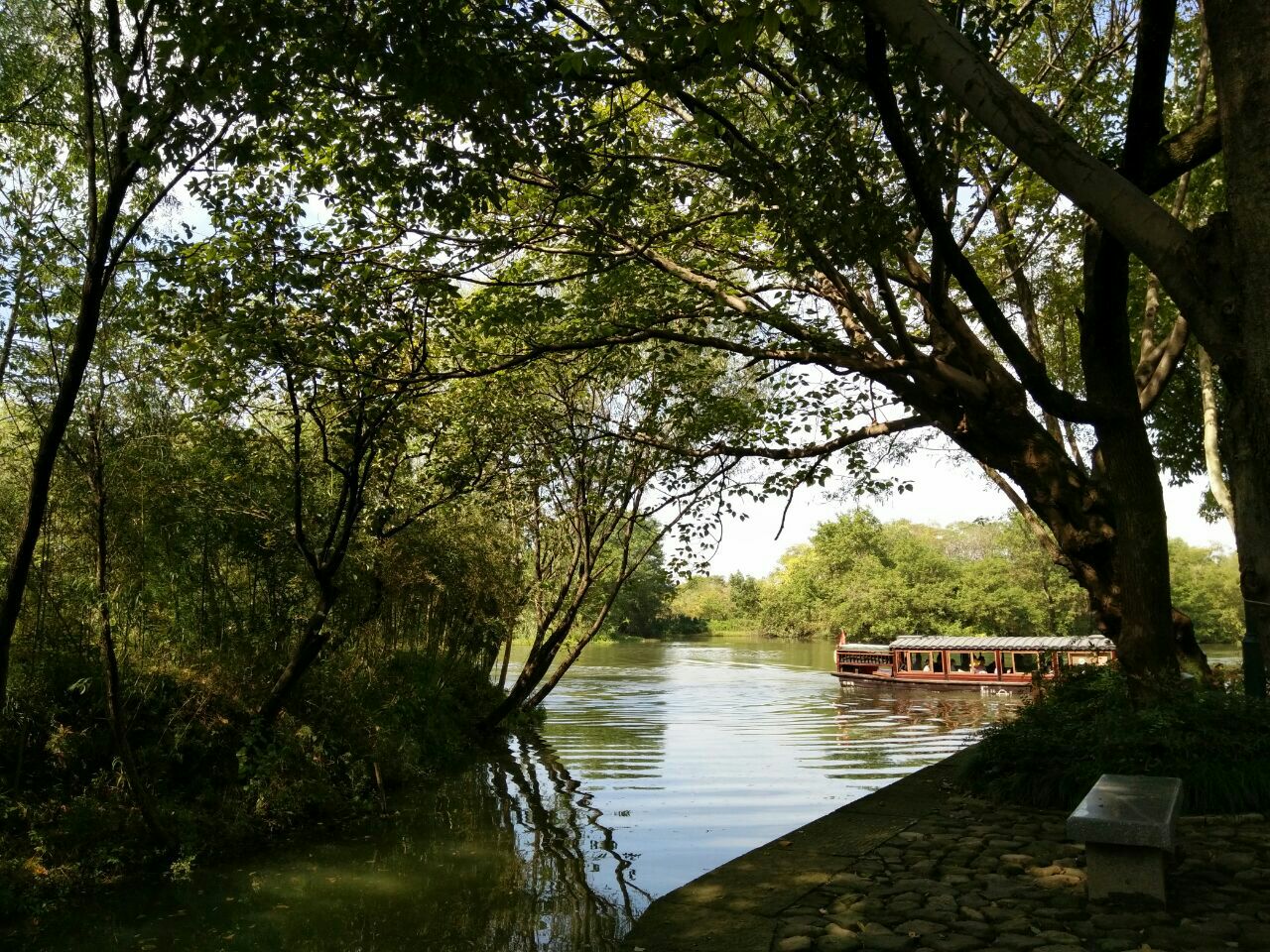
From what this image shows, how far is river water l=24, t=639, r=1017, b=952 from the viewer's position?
250 inches

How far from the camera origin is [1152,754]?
6.68 metres

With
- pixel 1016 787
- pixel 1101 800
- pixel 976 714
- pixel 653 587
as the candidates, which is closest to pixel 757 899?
pixel 1101 800

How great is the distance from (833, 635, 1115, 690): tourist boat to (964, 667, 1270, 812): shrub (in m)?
17.8

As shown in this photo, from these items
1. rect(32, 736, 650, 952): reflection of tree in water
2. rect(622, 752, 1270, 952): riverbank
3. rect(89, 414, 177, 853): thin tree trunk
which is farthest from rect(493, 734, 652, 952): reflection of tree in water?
rect(89, 414, 177, 853): thin tree trunk

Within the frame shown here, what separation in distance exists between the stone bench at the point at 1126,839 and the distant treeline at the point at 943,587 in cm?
3539

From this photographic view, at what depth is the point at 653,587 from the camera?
190 feet

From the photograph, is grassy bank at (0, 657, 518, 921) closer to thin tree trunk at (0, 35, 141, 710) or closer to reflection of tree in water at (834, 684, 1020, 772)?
thin tree trunk at (0, 35, 141, 710)

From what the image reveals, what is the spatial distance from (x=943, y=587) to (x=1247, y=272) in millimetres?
45003

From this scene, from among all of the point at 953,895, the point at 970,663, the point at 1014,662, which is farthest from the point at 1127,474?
the point at 970,663

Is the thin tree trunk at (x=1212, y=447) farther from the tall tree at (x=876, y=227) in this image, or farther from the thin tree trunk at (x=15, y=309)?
the thin tree trunk at (x=15, y=309)

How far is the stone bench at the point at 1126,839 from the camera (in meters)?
4.39

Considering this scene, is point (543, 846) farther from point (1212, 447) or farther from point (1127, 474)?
point (1212, 447)

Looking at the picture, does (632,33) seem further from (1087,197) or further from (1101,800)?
(1101,800)

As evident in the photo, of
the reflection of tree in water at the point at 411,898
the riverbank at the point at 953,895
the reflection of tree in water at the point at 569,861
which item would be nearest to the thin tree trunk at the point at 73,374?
the reflection of tree in water at the point at 411,898
